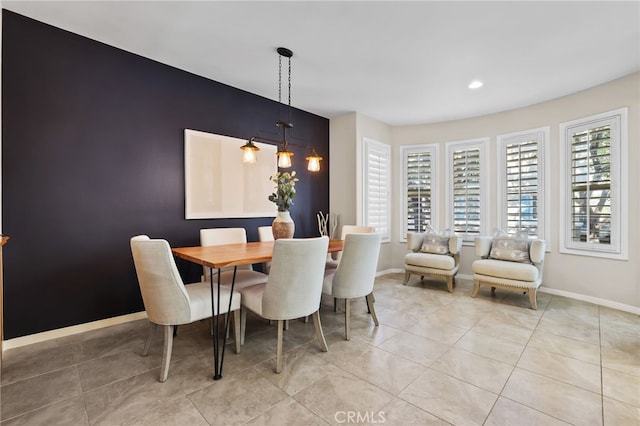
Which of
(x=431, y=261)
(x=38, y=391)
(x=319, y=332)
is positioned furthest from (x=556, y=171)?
(x=38, y=391)

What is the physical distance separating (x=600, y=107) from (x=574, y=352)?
3.01 metres

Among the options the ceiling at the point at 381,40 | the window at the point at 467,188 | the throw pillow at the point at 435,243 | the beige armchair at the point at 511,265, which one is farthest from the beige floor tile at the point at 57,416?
the window at the point at 467,188

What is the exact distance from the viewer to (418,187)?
17.5ft

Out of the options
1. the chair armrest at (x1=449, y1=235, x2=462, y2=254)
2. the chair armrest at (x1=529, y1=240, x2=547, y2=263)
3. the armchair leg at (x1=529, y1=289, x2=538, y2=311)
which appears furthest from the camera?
the chair armrest at (x1=449, y1=235, x2=462, y2=254)

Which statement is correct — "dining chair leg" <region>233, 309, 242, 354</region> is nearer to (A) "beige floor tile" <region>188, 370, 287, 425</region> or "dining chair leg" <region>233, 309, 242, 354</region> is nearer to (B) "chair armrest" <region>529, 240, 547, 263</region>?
(A) "beige floor tile" <region>188, 370, 287, 425</region>

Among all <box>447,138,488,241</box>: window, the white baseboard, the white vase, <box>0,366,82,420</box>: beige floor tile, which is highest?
<box>447,138,488,241</box>: window

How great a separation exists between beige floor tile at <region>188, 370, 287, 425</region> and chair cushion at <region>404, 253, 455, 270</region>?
3.00 metres

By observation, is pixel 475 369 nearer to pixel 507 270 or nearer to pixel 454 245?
pixel 507 270

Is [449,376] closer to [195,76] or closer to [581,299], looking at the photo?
[581,299]

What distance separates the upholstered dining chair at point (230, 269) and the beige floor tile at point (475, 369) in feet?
5.44

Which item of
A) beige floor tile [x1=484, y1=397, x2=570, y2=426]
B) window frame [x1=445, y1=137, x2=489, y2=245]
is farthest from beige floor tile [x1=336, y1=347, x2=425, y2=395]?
window frame [x1=445, y1=137, x2=489, y2=245]

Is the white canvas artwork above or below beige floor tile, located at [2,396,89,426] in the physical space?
above

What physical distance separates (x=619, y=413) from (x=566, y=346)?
2.99 ft

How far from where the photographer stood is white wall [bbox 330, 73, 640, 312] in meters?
3.34
